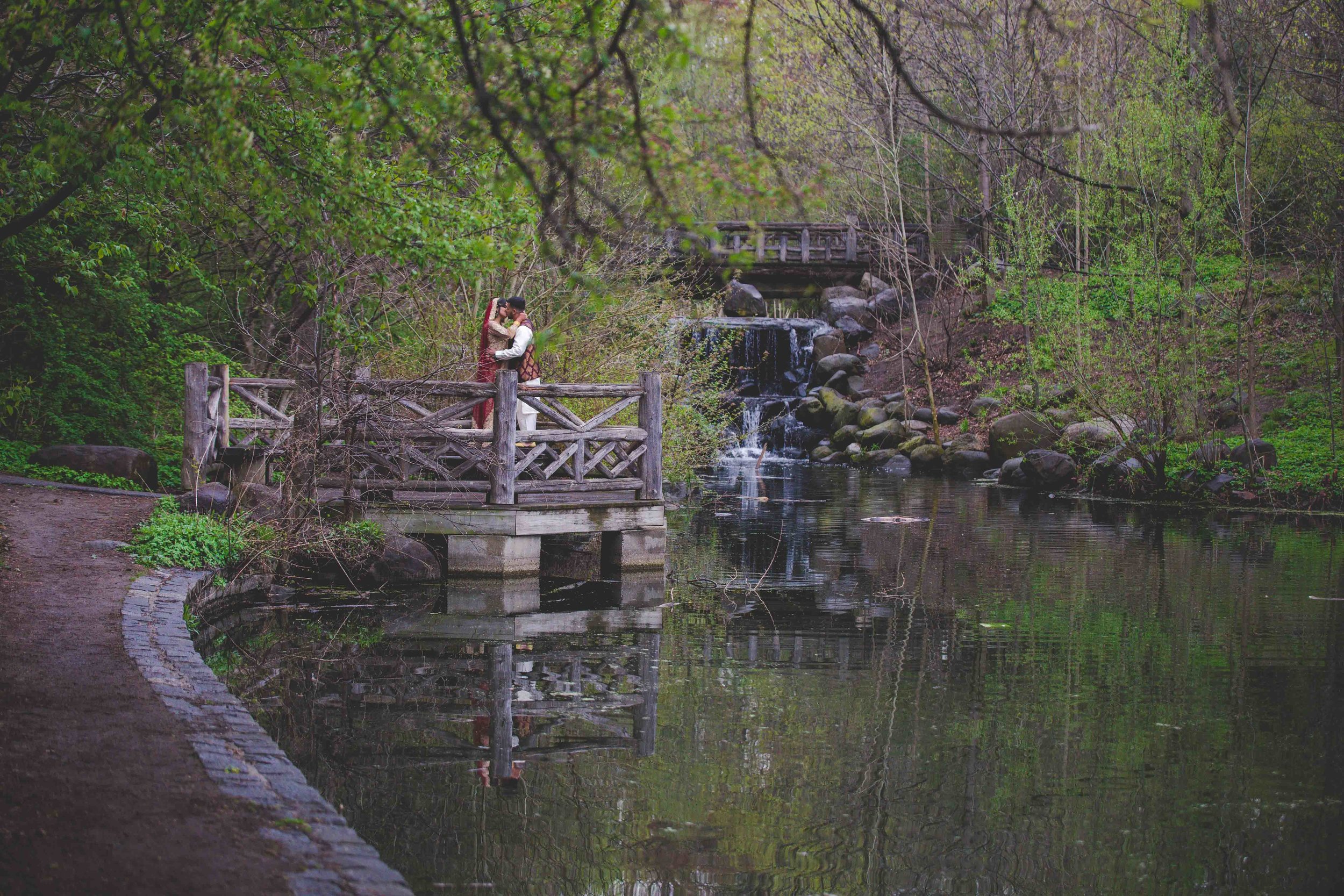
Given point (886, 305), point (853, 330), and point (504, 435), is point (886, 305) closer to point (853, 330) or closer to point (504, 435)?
point (853, 330)

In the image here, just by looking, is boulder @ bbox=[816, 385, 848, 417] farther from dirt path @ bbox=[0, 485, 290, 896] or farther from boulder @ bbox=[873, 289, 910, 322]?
dirt path @ bbox=[0, 485, 290, 896]

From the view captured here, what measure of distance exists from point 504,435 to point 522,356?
139 centimetres

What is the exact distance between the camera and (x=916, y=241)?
38000mm

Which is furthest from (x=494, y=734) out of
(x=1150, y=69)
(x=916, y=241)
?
(x=916, y=241)

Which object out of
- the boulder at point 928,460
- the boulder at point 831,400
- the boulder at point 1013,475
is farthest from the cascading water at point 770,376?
the boulder at point 1013,475

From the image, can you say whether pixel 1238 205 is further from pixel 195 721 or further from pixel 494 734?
pixel 195 721

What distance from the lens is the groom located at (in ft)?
45.1

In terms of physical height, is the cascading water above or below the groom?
above

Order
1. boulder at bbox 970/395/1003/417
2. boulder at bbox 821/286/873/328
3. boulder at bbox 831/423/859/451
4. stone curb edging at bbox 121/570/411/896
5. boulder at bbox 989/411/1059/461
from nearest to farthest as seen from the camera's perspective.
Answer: stone curb edging at bbox 121/570/411/896
boulder at bbox 989/411/1059/461
boulder at bbox 970/395/1003/417
boulder at bbox 831/423/859/451
boulder at bbox 821/286/873/328

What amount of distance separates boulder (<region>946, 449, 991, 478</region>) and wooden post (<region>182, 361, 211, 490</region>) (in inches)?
720

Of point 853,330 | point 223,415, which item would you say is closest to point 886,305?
point 853,330

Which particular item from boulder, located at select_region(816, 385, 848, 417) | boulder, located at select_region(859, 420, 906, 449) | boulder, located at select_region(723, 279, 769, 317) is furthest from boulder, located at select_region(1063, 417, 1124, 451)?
boulder, located at select_region(723, 279, 769, 317)

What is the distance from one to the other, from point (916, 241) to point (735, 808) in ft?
109

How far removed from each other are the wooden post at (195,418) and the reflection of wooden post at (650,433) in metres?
4.76
